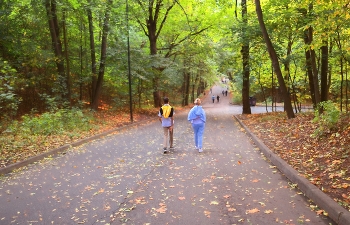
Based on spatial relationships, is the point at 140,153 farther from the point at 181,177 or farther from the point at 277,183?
the point at 277,183

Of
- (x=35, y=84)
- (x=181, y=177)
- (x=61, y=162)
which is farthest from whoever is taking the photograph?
(x=35, y=84)

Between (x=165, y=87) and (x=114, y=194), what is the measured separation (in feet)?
75.1

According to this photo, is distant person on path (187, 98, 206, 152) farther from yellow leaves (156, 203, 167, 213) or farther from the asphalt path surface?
yellow leaves (156, 203, 167, 213)

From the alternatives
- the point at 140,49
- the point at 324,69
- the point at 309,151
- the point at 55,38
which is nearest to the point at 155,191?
the point at 309,151

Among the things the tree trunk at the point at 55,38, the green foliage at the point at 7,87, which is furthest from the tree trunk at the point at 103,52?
the green foliage at the point at 7,87

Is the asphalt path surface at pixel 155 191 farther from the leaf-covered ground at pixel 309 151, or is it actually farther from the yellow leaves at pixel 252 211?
the leaf-covered ground at pixel 309 151

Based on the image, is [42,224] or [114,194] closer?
[42,224]

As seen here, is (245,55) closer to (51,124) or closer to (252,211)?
(51,124)

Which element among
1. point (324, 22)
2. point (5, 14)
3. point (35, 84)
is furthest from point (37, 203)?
point (35, 84)

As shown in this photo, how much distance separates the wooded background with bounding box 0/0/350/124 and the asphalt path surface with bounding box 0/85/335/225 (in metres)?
5.35

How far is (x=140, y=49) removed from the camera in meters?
23.9

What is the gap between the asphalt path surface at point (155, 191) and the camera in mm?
4605

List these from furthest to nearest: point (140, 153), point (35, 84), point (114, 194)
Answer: point (35, 84), point (140, 153), point (114, 194)

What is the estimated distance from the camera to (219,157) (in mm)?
9078
